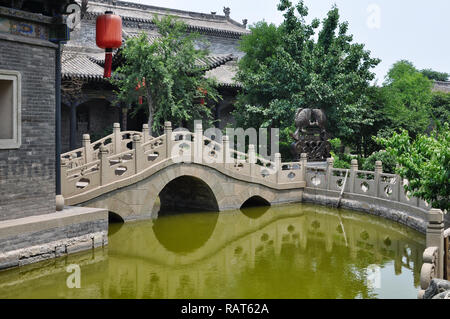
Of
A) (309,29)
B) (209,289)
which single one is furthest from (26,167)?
(309,29)

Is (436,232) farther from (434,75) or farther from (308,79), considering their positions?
(434,75)

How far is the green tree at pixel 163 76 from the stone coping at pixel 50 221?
696cm

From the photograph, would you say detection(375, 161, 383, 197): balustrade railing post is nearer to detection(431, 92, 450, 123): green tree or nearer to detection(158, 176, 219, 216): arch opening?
detection(158, 176, 219, 216): arch opening

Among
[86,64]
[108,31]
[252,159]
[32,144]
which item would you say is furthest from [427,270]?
[86,64]

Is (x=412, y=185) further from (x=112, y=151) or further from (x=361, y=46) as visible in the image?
(x=361, y=46)

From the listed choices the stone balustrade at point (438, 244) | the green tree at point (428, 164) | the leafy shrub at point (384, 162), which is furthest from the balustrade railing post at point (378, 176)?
the stone balustrade at point (438, 244)

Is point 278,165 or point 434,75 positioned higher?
point 434,75

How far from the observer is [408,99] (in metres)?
29.0

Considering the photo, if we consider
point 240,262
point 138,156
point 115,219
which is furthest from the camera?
point 115,219

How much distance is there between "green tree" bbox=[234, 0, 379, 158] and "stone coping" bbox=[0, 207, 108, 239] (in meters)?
9.45

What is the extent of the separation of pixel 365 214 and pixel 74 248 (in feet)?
24.6

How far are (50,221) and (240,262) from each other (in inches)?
123

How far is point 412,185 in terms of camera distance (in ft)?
29.2

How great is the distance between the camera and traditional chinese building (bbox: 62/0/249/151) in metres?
17.6
